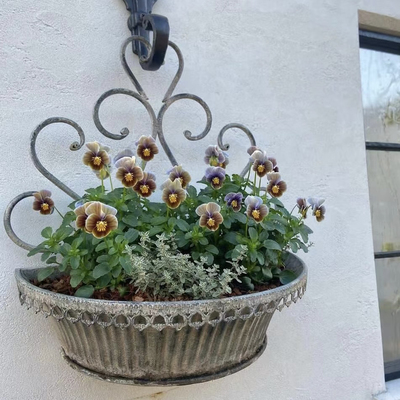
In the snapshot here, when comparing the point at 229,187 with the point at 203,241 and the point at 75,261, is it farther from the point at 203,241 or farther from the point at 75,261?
the point at 75,261

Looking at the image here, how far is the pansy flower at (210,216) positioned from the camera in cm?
66

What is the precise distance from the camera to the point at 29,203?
32.4 inches

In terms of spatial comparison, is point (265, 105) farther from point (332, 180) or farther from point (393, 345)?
point (393, 345)

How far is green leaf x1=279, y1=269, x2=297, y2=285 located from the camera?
75cm

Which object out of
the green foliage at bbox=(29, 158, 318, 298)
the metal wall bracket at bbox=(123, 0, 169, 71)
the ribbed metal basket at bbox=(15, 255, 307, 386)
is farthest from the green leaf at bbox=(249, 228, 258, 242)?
the metal wall bracket at bbox=(123, 0, 169, 71)

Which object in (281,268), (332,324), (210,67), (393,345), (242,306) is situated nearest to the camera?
(242,306)

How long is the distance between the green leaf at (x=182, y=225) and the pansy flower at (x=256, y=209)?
0.11 meters

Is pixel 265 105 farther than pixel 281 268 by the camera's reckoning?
Yes

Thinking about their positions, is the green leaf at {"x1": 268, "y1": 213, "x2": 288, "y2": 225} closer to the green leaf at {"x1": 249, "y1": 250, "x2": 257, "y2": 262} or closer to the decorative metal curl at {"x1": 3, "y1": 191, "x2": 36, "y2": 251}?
the green leaf at {"x1": 249, "y1": 250, "x2": 257, "y2": 262}

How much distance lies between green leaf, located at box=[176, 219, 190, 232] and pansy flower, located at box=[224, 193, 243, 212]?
0.09 m

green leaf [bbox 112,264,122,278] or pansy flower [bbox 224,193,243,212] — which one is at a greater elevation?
pansy flower [bbox 224,193,243,212]

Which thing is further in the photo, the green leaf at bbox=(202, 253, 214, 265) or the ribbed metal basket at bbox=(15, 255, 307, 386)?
the green leaf at bbox=(202, 253, 214, 265)

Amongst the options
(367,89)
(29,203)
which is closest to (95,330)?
(29,203)

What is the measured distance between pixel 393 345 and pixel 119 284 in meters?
1.15
